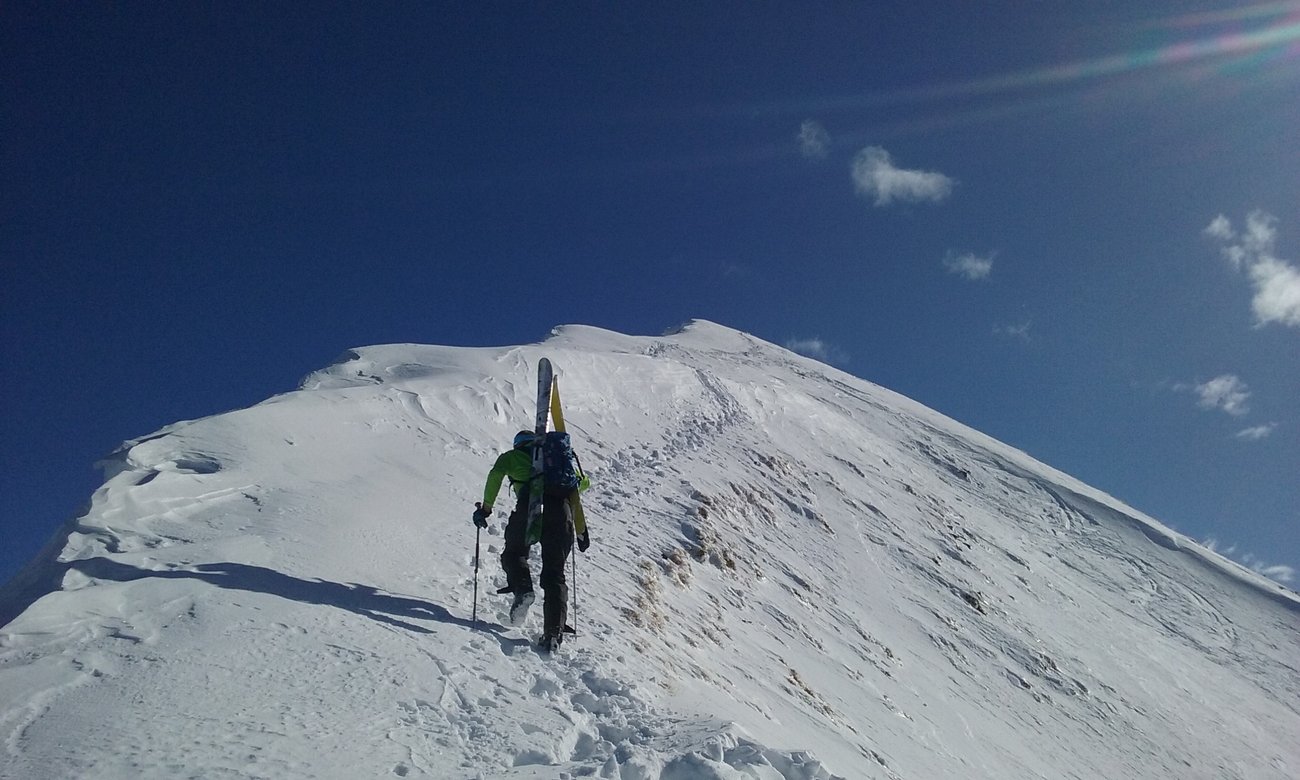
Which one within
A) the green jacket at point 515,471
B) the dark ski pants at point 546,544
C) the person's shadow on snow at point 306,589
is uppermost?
the green jacket at point 515,471

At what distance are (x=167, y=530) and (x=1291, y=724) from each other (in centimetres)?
2771

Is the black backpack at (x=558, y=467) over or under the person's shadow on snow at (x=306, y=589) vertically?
over

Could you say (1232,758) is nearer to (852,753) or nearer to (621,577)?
(852,753)

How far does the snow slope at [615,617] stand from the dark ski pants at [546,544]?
19.6 inches

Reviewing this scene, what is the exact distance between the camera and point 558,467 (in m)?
7.54

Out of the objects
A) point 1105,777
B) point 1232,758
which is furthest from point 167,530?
point 1232,758

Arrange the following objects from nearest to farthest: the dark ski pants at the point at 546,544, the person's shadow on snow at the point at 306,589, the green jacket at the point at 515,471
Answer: the person's shadow on snow at the point at 306,589 < the dark ski pants at the point at 546,544 < the green jacket at the point at 515,471

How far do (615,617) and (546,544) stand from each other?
1.61 meters

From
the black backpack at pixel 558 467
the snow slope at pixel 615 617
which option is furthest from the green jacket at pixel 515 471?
the snow slope at pixel 615 617

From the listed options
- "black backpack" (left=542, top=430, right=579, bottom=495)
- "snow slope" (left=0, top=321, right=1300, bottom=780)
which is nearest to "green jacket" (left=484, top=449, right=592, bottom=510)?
"black backpack" (left=542, top=430, right=579, bottom=495)

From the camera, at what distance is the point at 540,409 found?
30.2 feet

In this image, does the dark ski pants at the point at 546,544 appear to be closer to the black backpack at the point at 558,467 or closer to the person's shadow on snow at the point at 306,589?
the black backpack at the point at 558,467

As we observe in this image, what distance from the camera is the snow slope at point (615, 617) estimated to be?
486 cm

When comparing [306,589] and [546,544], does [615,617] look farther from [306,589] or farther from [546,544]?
[306,589]
